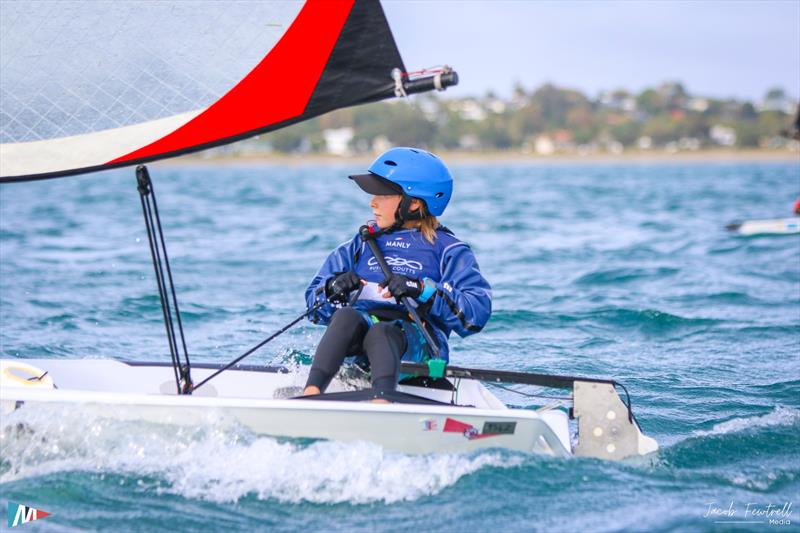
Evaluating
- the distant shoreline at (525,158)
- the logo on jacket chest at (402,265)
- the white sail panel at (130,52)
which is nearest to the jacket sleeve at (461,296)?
the logo on jacket chest at (402,265)

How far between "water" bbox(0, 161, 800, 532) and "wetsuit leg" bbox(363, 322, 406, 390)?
0.38 m

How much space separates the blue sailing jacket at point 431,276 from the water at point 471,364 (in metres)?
0.73

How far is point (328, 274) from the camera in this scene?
A: 4914 mm

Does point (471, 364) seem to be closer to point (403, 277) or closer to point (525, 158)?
point (403, 277)

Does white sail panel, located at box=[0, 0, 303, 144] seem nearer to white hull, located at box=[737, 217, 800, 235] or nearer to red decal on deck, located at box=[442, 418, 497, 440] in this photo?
red decal on deck, located at box=[442, 418, 497, 440]

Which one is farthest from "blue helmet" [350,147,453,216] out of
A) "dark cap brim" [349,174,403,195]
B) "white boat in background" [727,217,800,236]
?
"white boat in background" [727,217,800,236]

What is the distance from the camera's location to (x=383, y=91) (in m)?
4.07

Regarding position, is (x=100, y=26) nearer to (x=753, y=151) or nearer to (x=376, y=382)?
(x=376, y=382)

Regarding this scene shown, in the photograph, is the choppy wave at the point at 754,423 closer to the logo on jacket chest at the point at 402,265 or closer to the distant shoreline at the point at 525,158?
the logo on jacket chest at the point at 402,265

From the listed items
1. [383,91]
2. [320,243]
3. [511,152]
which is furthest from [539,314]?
[511,152]

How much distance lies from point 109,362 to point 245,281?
5.99 m

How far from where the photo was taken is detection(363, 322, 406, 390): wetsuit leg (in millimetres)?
4352

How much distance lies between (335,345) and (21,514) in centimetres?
140

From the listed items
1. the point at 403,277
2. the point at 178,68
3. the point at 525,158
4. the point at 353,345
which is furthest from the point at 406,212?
the point at 525,158
